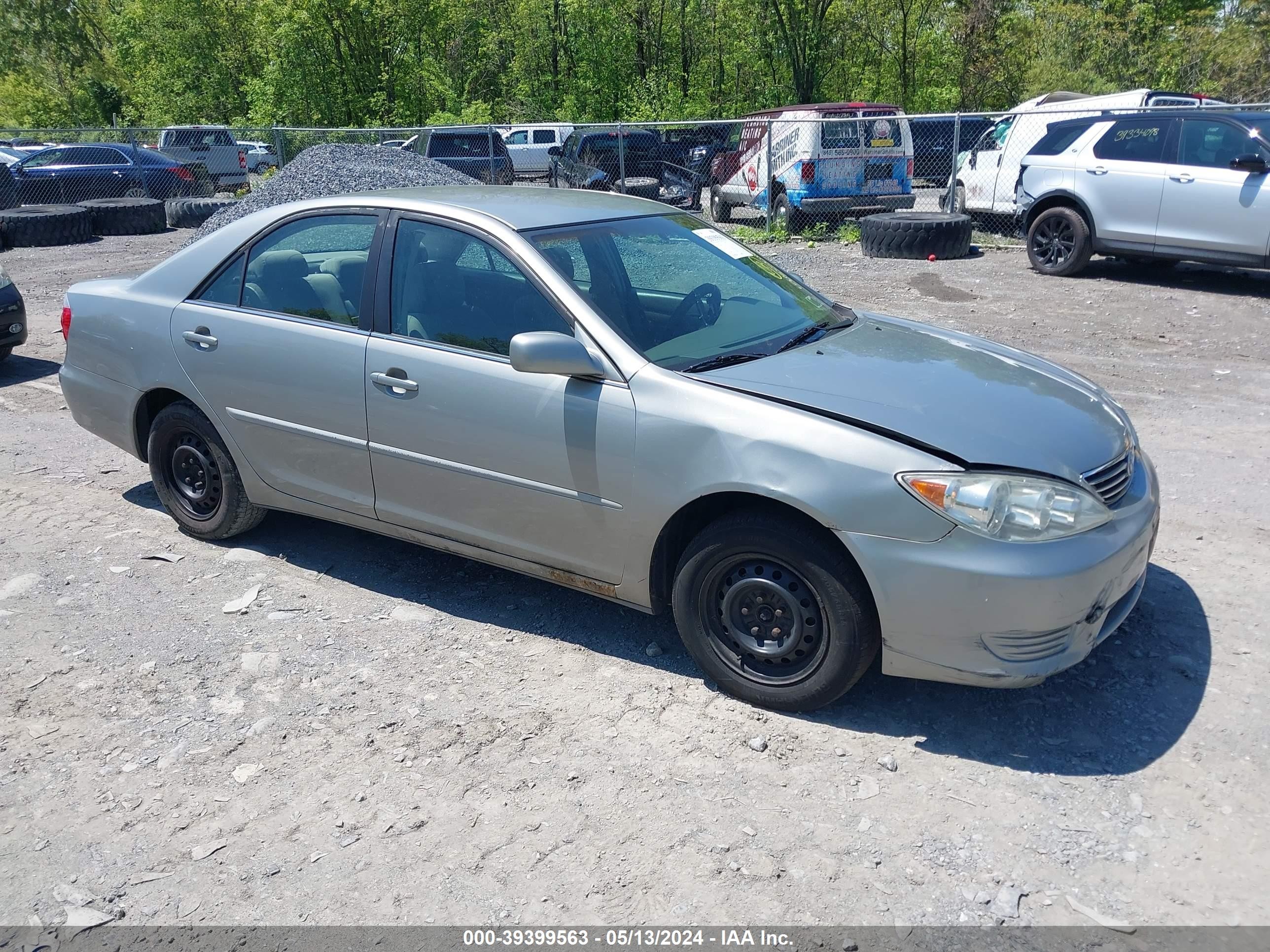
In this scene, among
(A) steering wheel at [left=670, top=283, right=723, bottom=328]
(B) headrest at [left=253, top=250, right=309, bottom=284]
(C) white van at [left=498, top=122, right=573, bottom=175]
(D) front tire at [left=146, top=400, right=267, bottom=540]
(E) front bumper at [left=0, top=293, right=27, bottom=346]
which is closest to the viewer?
(A) steering wheel at [left=670, top=283, right=723, bottom=328]

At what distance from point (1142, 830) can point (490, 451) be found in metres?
2.56

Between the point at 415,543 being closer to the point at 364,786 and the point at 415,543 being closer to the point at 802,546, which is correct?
the point at 364,786

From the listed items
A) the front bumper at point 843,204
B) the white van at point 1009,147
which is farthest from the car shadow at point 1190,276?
the front bumper at point 843,204

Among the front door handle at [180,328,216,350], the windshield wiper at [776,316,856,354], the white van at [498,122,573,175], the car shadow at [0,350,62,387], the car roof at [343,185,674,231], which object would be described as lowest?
the car shadow at [0,350,62,387]

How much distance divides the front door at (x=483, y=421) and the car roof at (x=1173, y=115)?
982 centimetres

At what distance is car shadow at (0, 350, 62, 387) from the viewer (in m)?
9.02

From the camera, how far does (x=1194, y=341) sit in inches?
360

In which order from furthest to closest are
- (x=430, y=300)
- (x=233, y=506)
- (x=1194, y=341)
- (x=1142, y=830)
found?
(x=1194, y=341)
(x=233, y=506)
(x=430, y=300)
(x=1142, y=830)

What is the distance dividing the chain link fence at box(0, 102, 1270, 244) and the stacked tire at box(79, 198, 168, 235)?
2566 mm

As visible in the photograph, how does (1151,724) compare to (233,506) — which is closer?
(1151,724)

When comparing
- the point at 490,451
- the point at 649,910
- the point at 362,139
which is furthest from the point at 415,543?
the point at 362,139

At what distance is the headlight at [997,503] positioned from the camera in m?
3.22

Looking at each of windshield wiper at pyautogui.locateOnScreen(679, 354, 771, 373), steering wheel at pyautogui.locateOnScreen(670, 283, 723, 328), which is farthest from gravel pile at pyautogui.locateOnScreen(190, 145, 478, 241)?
windshield wiper at pyautogui.locateOnScreen(679, 354, 771, 373)

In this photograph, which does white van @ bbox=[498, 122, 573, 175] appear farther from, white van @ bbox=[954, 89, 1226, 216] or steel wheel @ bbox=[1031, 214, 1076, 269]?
steel wheel @ bbox=[1031, 214, 1076, 269]
